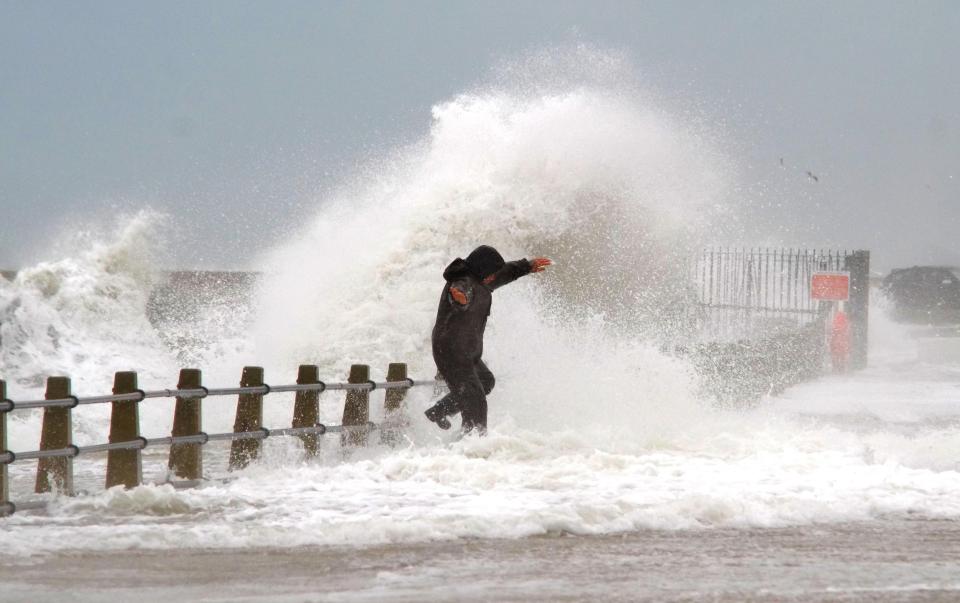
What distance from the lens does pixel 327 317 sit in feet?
71.2

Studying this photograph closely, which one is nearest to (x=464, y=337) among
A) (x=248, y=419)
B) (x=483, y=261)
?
(x=483, y=261)

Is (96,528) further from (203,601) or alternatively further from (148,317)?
(148,317)

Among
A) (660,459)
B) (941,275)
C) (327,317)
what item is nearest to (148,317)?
(327,317)

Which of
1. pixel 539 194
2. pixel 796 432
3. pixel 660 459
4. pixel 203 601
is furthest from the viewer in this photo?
pixel 539 194

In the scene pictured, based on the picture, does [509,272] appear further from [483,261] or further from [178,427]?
[178,427]

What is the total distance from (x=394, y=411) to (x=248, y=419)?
2208mm

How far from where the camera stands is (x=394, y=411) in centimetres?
1299

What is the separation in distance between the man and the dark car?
4567cm

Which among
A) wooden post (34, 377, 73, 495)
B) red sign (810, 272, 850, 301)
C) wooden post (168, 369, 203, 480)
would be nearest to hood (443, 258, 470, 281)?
wooden post (168, 369, 203, 480)

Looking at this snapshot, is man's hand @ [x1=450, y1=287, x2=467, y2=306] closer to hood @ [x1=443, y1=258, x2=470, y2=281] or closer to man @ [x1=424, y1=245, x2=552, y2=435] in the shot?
man @ [x1=424, y1=245, x2=552, y2=435]

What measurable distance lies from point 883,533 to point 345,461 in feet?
18.1

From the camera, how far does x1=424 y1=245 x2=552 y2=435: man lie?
1212 centimetres

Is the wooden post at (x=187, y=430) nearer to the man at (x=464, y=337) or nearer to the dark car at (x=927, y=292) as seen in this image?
the man at (x=464, y=337)

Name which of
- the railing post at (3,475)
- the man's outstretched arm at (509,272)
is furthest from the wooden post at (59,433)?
the man's outstretched arm at (509,272)
